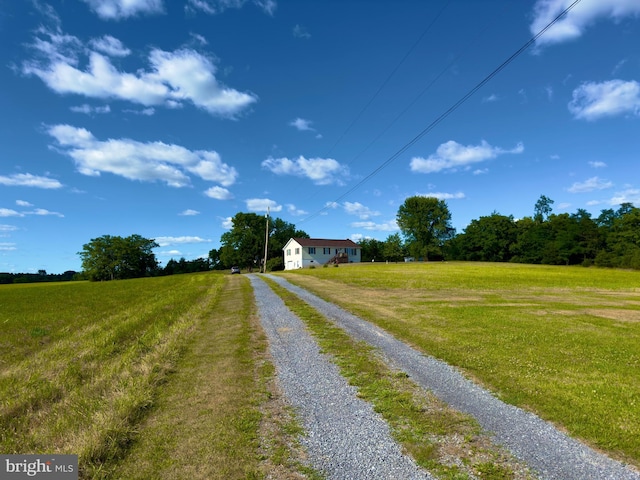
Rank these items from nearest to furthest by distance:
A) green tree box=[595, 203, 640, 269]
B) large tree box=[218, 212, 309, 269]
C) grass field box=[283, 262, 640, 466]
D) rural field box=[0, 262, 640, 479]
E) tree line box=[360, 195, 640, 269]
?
rural field box=[0, 262, 640, 479] → grass field box=[283, 262, 640, 466] → green tree box=[595, 203, 640, 269] → tree line box=[360, 195, 640, 269] → large tree box=[218, 212, 309, 269]

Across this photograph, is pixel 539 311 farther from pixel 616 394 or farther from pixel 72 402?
pixel 72 402

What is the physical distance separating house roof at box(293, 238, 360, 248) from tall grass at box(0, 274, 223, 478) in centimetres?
6033

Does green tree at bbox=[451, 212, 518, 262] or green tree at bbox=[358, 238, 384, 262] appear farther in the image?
green tree at bbox=[358, 238, 384, 262]

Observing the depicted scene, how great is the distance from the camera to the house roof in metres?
76.3

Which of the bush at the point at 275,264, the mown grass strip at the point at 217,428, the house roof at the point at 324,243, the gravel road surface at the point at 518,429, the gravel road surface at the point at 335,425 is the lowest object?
the gravel road surface at the point at 518,429

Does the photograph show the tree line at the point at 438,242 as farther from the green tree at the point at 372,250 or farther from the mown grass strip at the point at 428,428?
the mown grass strip at the point at 428,428

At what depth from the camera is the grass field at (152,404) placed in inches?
160

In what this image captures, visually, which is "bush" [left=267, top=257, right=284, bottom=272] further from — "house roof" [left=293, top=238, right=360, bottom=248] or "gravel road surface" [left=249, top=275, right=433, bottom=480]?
"gravel road surface" [left=249, top=275, right=433, bottom=480]

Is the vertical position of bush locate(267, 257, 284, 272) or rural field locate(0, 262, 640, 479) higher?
bush locate(267, 257, 284, 272)

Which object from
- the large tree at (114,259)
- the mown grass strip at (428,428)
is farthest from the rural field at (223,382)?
the large tree at (114,259)

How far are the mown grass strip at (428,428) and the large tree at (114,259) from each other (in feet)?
350

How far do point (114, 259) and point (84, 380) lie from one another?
344 feet

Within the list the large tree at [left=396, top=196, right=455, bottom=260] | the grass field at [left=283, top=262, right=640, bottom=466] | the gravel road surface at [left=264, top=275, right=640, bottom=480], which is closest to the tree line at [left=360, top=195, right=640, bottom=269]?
the large tree at [left=396, top=196, right=455, bottom=260]

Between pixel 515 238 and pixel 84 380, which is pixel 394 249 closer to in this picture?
pixel 515 238
